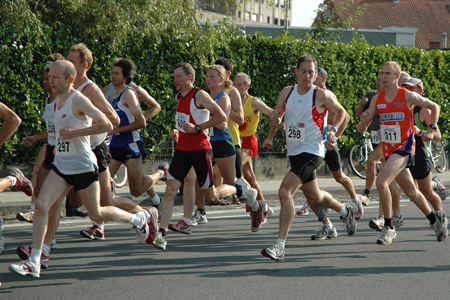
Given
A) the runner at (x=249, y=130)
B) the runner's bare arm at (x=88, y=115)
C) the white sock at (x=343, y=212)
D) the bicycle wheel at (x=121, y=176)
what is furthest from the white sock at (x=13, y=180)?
the bicycle wheel at (x=121, y=176)

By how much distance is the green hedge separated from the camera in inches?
411

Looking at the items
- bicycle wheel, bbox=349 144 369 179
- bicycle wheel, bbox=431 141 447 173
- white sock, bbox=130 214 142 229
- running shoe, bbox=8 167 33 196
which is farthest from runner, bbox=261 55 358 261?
bicycle wheel, bbox=431 141 447 173

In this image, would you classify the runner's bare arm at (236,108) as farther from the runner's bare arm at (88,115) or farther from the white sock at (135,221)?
the runner's bare arm at (88,115)

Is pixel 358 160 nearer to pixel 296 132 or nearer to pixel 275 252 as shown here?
pixel 296 132

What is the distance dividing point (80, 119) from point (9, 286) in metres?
1.45

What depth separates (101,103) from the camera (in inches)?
217

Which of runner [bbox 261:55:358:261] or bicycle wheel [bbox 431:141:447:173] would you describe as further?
bicycle wheel [bbox 431:141:447:173]

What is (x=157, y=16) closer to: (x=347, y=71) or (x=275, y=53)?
(x=275, y=53)

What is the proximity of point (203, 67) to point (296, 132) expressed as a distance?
6341mm

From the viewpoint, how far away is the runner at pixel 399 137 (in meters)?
6.57

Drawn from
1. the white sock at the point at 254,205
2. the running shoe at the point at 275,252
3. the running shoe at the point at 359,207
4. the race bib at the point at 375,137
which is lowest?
the running shoe at the point at 359,207

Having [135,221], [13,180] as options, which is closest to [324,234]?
[135,221]

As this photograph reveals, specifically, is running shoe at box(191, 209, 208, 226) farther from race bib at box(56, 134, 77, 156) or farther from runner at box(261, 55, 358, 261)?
race bib at box(56, 134, 77, 156)

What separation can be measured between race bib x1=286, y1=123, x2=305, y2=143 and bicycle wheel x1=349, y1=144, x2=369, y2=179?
8839 millimetres
